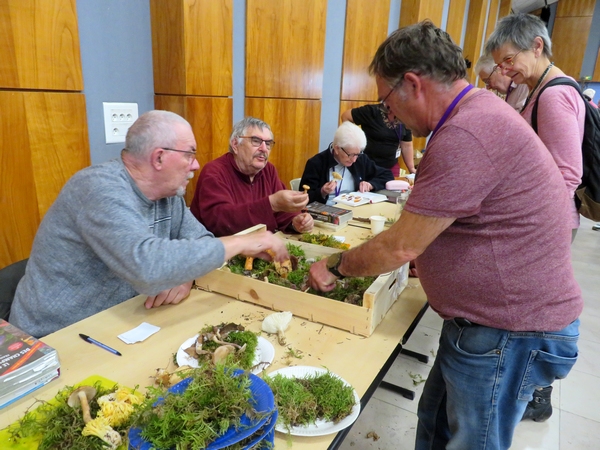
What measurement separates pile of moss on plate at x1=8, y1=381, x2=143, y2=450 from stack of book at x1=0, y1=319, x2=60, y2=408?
10cm

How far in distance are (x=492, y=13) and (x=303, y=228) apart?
32.5 ft

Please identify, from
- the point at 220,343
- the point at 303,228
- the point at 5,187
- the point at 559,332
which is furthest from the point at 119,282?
the point at 559,332

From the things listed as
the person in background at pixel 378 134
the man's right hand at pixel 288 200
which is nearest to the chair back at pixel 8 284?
the man's right hand at pixel 288 200

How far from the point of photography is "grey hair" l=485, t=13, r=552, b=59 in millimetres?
1834

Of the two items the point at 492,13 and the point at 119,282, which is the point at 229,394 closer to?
the point at 119,282

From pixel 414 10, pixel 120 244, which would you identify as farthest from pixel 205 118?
pixel 414 10

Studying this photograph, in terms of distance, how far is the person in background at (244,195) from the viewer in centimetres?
220

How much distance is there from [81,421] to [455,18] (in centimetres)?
851

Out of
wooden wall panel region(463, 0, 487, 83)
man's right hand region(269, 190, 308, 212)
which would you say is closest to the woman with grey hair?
man's right hand region(269, 190, 308, 212)

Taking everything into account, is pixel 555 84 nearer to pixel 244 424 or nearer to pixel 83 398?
pixel 244 424

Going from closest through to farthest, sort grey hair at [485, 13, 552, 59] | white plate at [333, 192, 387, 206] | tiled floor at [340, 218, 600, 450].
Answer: grey hair at [485, 13, 552, 59]
tiled floor at [340, 218, 600, 450]
white plate at [333, 192, 387, 206]

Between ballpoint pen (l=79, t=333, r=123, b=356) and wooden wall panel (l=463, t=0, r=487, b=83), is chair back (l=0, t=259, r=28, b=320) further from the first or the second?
wooden wall panel (l=463, t=0, r=487, b=83)

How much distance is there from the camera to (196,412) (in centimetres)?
76

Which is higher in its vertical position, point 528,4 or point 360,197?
point 528,4
